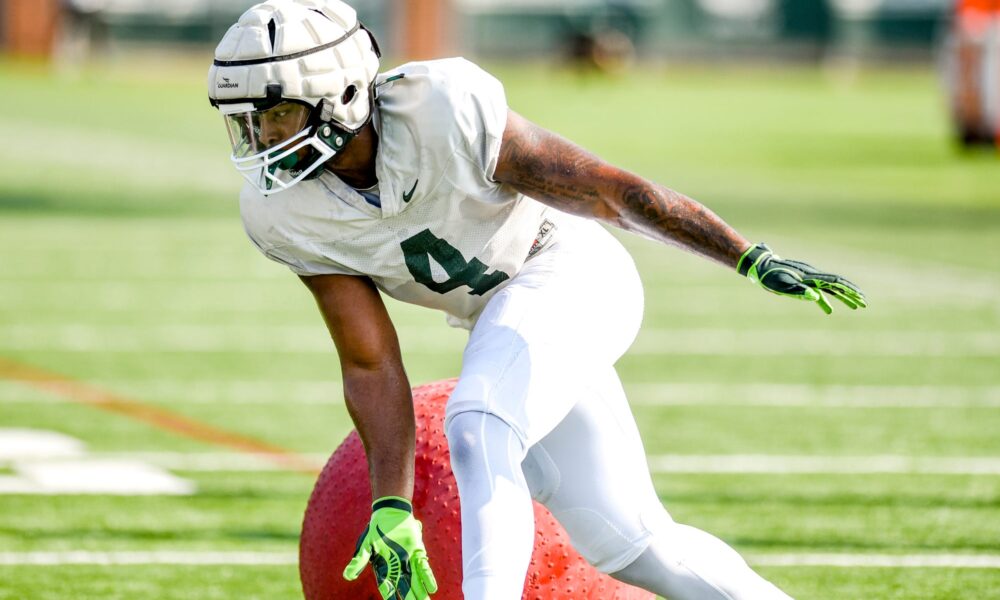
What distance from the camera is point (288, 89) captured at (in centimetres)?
387

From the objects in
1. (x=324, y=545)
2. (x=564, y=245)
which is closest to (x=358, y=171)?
(x=564, y=245)

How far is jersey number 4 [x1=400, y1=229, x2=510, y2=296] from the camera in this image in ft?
13.1

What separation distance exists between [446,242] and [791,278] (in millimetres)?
827

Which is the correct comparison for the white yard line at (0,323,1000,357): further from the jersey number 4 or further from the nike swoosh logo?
the nike swoosh logo

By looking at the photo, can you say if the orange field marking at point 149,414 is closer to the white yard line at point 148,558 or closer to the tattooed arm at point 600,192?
the white yard line at point 148,558

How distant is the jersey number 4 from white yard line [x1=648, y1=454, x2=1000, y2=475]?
278 cm

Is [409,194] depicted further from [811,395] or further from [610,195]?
[811,395]

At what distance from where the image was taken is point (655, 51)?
4612 cm

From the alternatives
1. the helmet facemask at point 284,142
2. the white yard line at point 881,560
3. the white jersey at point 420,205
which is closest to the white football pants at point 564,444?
the white jersey at point 420,205

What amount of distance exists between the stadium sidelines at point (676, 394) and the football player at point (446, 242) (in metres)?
4.01

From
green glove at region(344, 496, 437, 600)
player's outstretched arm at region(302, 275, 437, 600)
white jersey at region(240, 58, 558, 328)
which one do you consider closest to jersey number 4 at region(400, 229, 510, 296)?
white jersey at region(240, 58, 558, 328)

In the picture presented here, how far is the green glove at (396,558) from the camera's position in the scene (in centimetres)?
384

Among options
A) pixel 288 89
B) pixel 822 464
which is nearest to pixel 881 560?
pixel 822 464

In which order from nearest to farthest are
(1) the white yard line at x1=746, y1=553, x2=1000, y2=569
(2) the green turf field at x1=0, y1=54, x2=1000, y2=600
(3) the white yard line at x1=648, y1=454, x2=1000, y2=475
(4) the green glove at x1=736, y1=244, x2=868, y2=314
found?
(4) the green glove at x1=736, y1=244, x2=868, y2=314 → (1) the white yard line at x1=746, y1=553, x2=1000, y2=569 → (2) the green turf field at x1=0, y1=54, x2=1000, y2=600 → (3) the white yard line at x1=648, y1=454, x2=1000, y2=475
